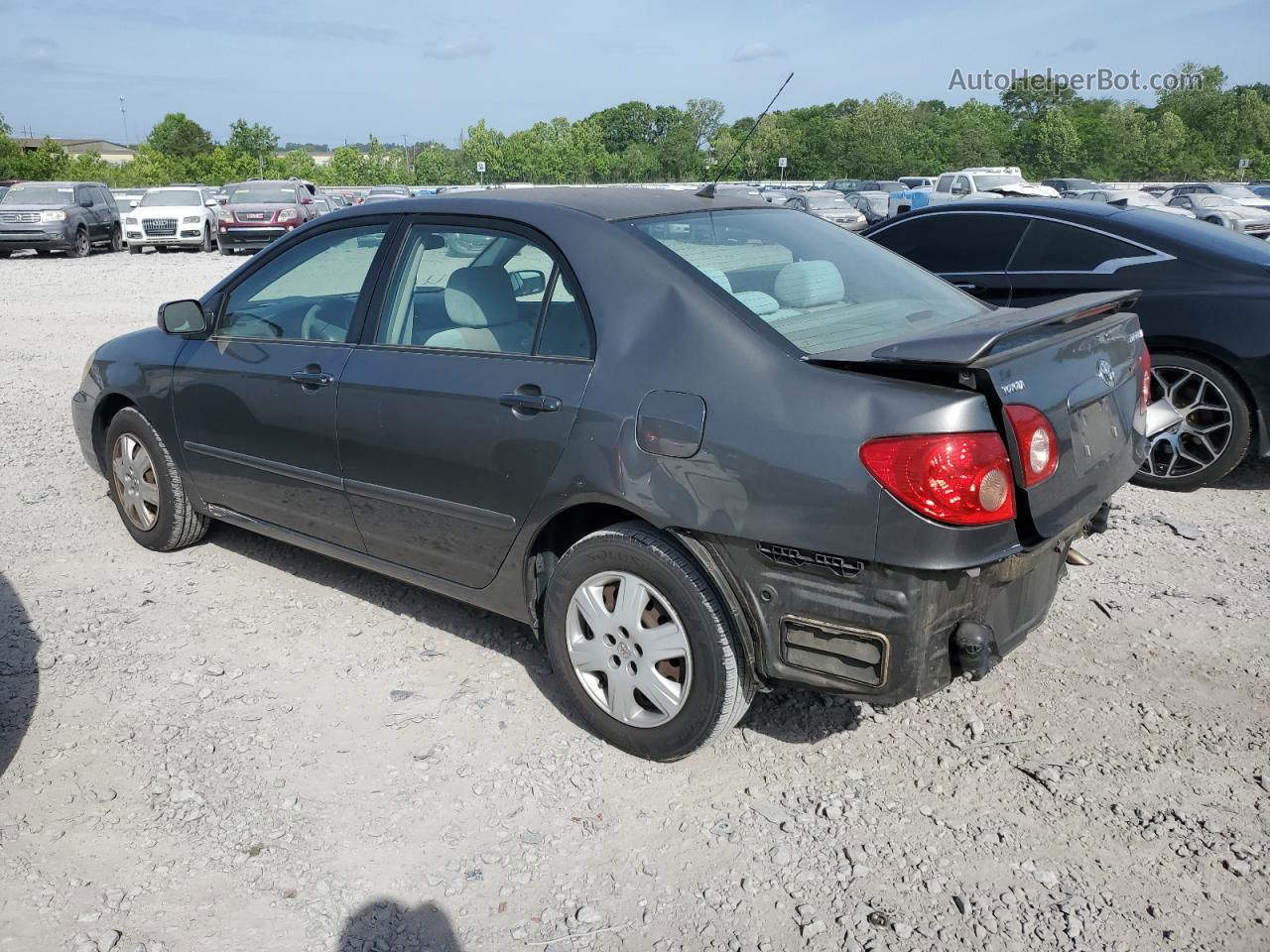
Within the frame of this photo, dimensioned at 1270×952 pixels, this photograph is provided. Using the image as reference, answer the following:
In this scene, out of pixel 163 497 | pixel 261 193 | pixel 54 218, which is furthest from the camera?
pixel 261 193

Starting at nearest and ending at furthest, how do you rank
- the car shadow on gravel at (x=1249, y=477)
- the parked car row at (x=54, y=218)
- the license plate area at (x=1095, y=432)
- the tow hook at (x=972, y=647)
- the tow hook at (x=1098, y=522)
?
the tow hook at (x=972, y=647) < the license plate area at (x=1095, y=432) < the tow hook at (x=1098, y=522) < the car shadow on gravel at (x=1249, y=477) < the parked car row at (x=54, y=218)

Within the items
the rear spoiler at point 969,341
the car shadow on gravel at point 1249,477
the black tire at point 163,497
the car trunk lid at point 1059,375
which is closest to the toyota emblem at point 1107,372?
the car trunk lid at point 1059,375

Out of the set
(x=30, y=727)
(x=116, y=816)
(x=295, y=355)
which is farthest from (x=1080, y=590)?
(x=30, y=727)

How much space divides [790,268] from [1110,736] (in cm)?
181

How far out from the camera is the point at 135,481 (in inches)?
204

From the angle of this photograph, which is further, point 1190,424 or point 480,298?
point 1190,424

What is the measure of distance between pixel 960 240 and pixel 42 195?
2455 centimetres

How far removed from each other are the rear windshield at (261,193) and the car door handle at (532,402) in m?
25.3

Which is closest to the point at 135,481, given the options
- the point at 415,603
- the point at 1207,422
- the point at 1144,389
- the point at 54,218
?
the point at 415,603

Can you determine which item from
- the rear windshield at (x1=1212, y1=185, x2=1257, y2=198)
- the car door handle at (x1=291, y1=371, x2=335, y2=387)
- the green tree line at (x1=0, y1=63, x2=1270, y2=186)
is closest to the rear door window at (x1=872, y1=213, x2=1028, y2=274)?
the car door handle at (x1=291, y1=371, x2=335, y2=387)

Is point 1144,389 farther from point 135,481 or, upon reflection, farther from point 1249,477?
point 135,481

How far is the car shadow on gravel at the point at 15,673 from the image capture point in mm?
3590

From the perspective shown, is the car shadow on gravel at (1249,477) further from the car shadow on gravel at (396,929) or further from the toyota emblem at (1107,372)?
the car shadow on gravel at (396,929)

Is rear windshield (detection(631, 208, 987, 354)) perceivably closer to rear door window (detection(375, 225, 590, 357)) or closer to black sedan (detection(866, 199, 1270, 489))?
rear door window (detection(375, 225, 590, 357))
